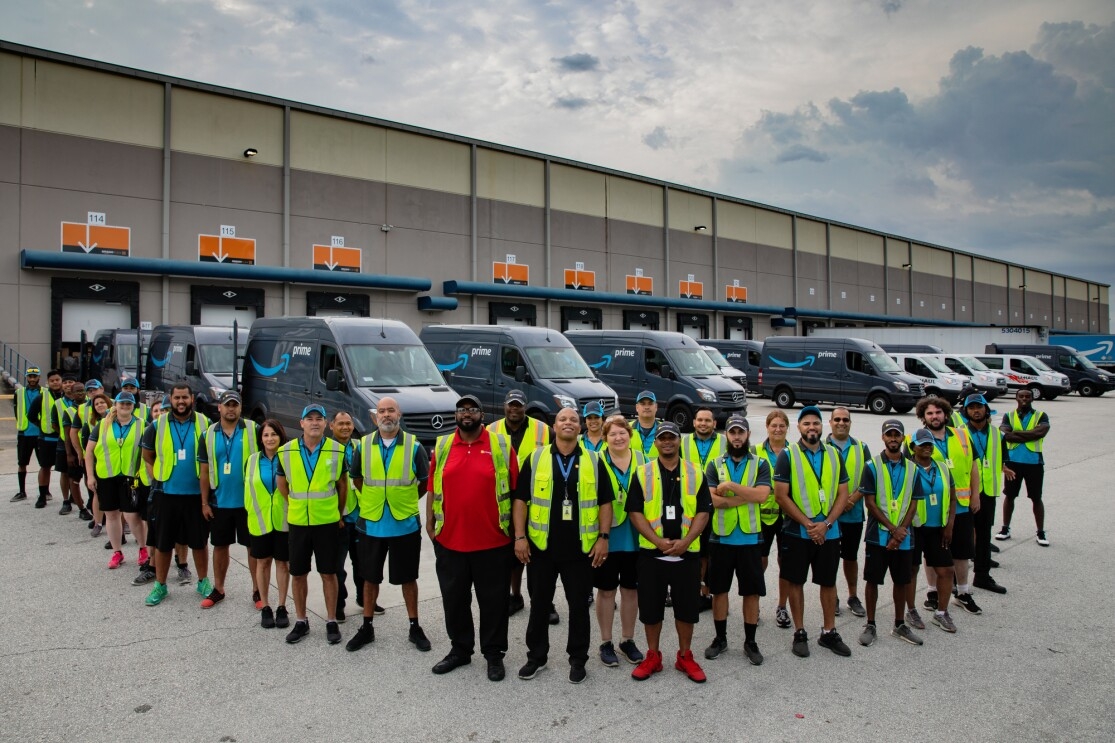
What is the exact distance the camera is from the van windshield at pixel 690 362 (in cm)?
1738

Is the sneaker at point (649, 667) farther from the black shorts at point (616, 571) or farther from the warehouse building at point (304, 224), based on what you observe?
the warehouse building at point (304, 224)

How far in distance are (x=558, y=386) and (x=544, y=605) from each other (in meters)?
9.61

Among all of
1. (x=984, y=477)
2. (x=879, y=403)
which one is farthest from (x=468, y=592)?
(x=879, y=403)

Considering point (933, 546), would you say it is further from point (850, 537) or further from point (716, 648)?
point (716, 648)

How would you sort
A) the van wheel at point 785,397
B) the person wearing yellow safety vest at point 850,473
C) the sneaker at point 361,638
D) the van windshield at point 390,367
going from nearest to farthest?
the sneaker at point 361,638, the person wearing yellow safety vest at point 850,473, the van windshield at point 390,367, the van wheel at point 785,397

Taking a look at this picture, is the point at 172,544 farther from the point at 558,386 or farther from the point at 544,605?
the point at 558,386

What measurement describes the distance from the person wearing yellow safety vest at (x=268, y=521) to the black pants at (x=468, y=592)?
1370 millimetres

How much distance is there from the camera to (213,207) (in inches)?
1001

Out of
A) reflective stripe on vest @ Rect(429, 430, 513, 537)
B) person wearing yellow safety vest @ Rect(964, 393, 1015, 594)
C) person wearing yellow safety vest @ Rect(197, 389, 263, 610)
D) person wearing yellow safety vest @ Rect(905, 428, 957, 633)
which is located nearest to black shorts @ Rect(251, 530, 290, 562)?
person wearing yellow safety vest @ Rect(197, 389, 263, 610)

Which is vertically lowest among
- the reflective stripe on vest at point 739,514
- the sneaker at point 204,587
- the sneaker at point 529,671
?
the sneaker at point 529,671

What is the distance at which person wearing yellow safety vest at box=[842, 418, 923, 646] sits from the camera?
16.8 feet

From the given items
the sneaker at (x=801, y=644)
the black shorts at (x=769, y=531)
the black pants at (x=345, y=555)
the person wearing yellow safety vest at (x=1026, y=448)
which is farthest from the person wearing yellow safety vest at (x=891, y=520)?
the black pants at (x=345, y=555)

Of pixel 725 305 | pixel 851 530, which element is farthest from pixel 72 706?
pixel 725 305

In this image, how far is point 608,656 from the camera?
475 centimetres
